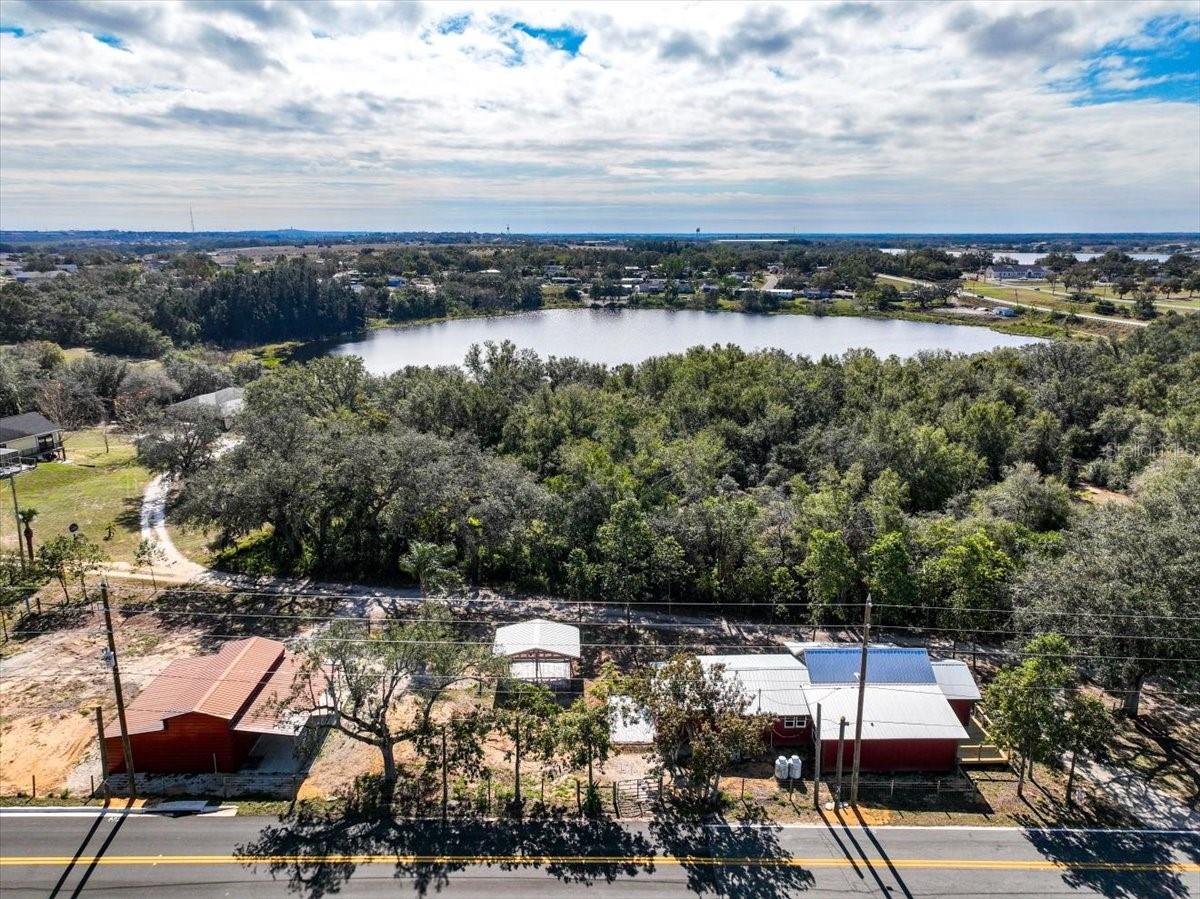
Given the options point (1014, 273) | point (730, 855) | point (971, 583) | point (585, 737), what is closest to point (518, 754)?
point (585, 737)

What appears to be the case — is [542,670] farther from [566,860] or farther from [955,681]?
[955,681]

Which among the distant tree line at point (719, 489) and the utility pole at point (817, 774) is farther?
the distant tree line at point (719, 489)

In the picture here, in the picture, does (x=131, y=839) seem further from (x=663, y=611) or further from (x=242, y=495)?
(x=663, y=611)

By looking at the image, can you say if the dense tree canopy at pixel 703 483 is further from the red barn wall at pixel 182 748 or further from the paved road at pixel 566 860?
the red barn wall at pixel 182 748

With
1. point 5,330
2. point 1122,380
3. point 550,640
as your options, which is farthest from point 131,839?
point 5,330

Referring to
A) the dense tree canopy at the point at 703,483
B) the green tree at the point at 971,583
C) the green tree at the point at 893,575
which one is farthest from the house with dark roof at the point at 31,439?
the green tree at the point at 971,583

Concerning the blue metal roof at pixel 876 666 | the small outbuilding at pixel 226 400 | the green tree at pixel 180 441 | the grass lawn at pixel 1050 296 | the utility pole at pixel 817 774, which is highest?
the grass lawn at pixel 1050 296
